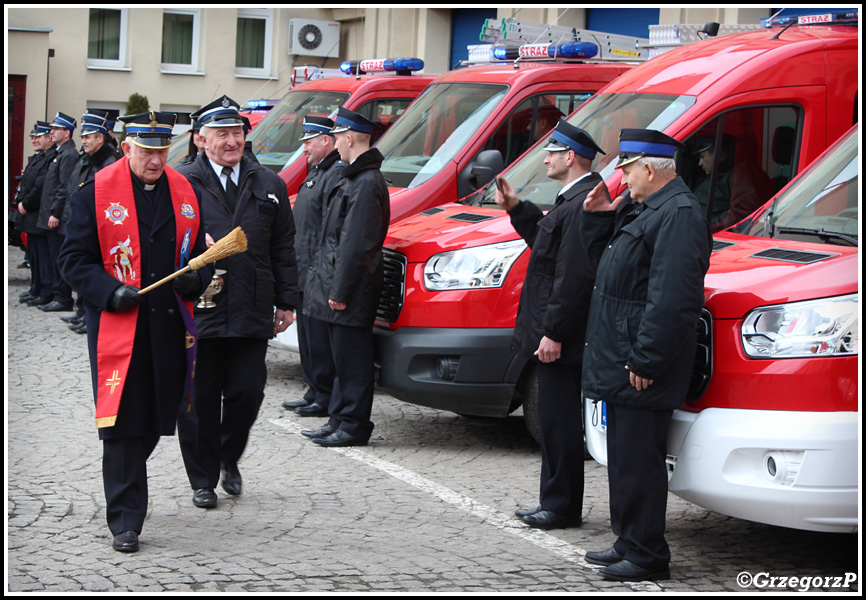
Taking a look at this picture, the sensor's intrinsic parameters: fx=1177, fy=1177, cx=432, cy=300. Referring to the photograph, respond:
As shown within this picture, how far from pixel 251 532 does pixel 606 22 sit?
11.9m

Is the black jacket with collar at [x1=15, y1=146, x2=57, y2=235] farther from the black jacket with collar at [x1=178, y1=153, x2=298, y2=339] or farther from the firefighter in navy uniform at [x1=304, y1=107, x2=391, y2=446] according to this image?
the black jacket with collar at [x1=178, y1=153, x2=298, y2=339]

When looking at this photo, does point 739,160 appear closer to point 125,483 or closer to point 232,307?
point 232,307

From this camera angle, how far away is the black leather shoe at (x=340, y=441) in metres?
7.24

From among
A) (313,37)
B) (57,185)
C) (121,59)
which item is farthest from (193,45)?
(57,185)

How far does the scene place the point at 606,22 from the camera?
15844 mm

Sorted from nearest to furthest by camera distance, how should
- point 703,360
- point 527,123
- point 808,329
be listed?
1. point 808,329
2. point 703,360
3. point 527,123

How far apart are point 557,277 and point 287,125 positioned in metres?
7.26

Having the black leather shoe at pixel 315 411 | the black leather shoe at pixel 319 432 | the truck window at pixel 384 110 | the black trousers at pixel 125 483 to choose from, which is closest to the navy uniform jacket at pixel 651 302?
the black trousers at pixel 125 483

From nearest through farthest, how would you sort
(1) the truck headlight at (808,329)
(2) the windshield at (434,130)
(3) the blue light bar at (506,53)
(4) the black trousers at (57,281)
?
(1) the truck headlight at (808,329) < (2) the windshield at (434,130) < (3) the blue light bar at (506,53) < (4) the black trousers at (57,281)

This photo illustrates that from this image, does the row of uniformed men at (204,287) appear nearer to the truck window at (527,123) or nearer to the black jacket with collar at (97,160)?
the truck window at (527,123)

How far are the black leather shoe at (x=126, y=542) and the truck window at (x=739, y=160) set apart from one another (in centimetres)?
384

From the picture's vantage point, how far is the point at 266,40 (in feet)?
88.8

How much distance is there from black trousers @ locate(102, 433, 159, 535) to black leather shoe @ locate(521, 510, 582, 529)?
70.9 inches

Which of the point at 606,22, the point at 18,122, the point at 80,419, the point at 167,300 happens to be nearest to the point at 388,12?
the point at 606,22
